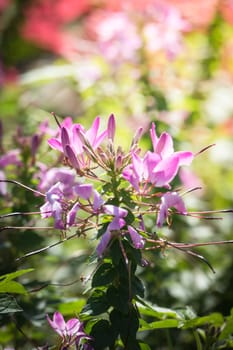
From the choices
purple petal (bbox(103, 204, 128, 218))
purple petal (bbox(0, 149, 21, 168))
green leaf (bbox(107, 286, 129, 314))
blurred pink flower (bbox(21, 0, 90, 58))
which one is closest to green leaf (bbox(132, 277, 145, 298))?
green leaf (bbox(107, 286, 129, 314))

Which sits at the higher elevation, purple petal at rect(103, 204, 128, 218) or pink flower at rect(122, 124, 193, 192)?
pink flower at rect(122, 124, 193, 192)

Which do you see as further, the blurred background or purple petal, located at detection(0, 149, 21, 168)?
the blurred background

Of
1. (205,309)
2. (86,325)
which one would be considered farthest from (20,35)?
(86,325)

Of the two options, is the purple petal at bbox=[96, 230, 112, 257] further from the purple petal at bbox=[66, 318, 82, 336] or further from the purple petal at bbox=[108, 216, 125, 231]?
the purple petal at bbox=[66, 318, 82, 336]

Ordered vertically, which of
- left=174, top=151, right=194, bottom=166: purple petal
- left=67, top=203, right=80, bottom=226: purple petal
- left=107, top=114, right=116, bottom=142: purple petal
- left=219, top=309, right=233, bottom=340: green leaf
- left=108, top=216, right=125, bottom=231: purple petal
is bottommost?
left=219, top=309, right=233, bottom=340: green leaf

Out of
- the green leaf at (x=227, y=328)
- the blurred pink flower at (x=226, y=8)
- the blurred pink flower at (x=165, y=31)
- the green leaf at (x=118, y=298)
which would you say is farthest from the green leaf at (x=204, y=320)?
the blurred pink flower at (x=226, y=8)

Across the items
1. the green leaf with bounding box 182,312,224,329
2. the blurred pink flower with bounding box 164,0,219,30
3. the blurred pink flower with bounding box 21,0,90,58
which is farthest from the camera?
the blurred pink flower with bounding box 21,0,90,58
